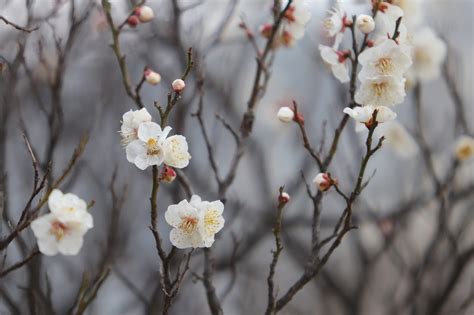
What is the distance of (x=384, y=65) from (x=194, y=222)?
37cm

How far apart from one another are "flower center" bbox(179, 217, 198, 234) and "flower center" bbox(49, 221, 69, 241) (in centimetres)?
19

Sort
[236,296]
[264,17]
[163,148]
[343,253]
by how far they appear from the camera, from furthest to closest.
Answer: [343,253], [236,296], [264,17], [163,148]

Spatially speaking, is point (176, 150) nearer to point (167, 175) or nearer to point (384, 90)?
point (167, 175)

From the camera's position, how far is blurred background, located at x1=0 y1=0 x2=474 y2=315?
246 centimetres

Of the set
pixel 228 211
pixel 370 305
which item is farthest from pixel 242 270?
pixel 370 305

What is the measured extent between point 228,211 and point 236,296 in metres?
0.69

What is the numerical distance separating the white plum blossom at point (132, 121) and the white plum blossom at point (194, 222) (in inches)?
4.5

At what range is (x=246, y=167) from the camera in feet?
13.4

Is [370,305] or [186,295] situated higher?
[186,295]

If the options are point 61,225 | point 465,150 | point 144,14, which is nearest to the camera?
point 61,225

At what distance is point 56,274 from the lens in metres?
3.46

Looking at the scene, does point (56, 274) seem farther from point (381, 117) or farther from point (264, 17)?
point (381, 117)

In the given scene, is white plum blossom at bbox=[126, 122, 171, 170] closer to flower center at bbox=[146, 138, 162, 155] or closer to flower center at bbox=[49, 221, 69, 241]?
flower center at bbox=[146, 138, 162, 155]

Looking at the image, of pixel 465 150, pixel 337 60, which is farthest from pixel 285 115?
pixel 465 150
